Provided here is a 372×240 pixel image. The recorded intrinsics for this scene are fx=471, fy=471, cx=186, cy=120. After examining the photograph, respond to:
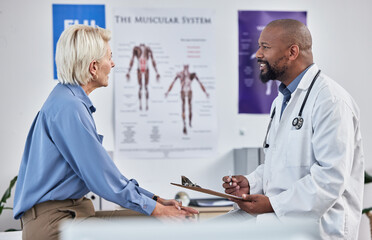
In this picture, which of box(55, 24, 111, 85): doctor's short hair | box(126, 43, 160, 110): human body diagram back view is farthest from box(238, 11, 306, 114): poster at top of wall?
box(55, 24, 111, 85): doctor's short hair

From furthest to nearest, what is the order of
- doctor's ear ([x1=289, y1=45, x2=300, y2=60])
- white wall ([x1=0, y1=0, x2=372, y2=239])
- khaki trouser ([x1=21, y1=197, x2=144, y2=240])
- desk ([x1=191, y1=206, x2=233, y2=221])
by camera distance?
white wall ([x1=0, y1=0, x2=372, y2=239]) → desk ([x1=191, y1=206, x2=233, y2=221]) → doctor's ear ([x1=289, y1=45, x2=300, y2=60]) → khaki trouser ([x1=21, y1=197, x2=144, y2=240])

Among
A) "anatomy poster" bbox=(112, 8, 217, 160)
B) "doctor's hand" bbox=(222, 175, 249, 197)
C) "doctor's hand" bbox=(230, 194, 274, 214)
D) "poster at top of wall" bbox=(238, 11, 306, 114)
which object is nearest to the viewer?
"doctor's hand" bbox=(230, 194, 274, 214)

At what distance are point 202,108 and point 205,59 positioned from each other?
1.15ft

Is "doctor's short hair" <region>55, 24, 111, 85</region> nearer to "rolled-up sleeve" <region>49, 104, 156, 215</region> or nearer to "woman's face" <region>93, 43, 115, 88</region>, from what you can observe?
"woman's face" <region>93, 43, 115, 88</region>

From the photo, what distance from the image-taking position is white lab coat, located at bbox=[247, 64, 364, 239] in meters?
1.68

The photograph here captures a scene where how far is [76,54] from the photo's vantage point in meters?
1.82

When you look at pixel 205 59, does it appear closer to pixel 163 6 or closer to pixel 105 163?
pixel 163 6

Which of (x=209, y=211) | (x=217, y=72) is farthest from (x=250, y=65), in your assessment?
(x=209, y=211)

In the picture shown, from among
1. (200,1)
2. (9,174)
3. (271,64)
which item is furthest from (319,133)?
(9,174)

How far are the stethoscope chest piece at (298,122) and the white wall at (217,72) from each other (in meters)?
1.52

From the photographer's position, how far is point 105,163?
5.49ft

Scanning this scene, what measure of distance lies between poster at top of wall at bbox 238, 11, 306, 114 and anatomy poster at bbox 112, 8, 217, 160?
0.70ft

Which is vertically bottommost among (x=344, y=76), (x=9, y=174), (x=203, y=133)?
(x=9, y=174)

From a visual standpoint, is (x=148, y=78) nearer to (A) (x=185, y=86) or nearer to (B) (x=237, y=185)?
(A) (x=185, y=86)
